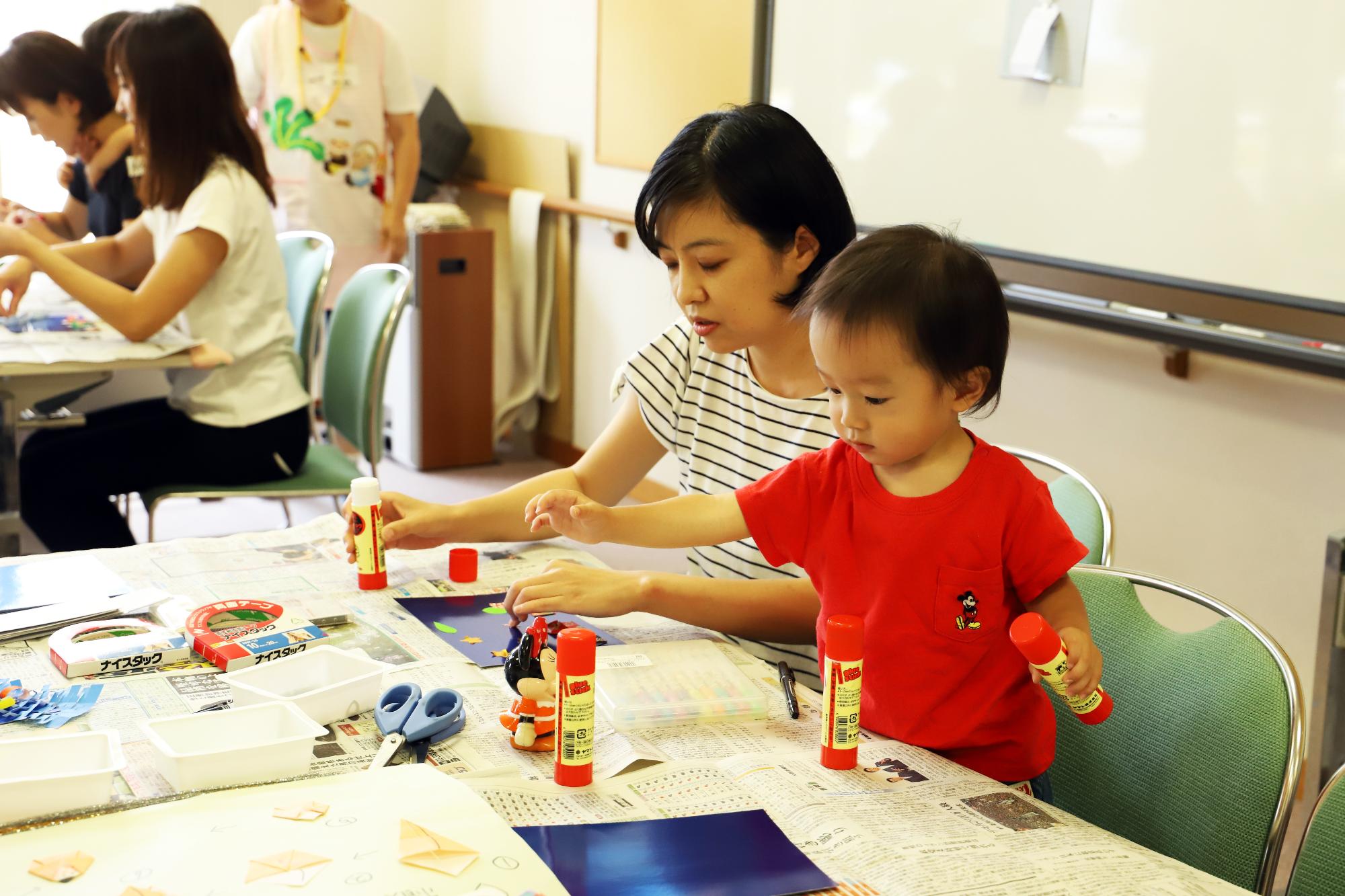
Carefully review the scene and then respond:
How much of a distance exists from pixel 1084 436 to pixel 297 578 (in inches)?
64.2

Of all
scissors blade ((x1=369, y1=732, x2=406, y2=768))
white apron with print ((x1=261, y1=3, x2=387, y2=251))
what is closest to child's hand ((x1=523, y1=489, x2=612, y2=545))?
scissors blade ((x1=369, y1=732, x2=406, y2=768))

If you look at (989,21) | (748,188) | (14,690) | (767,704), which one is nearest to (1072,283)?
(989,21)

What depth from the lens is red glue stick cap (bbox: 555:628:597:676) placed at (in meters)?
1.03

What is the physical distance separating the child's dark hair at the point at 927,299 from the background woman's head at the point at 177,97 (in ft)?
5.81

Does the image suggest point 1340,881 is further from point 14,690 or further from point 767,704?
point 14,690

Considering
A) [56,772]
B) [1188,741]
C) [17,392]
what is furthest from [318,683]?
[17,392]

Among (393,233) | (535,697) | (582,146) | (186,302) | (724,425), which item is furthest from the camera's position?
(582,146)

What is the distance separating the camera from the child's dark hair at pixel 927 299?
1.11m

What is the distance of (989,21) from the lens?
2.49 m

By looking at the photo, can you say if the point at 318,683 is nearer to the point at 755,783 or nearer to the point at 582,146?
the point at 755,783

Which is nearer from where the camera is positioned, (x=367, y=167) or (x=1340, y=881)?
(x=1340, y=881)

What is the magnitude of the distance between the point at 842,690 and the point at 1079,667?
0.19 metres

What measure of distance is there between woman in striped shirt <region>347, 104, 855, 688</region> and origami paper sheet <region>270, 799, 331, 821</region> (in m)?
0.42

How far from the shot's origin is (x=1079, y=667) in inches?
42.3
